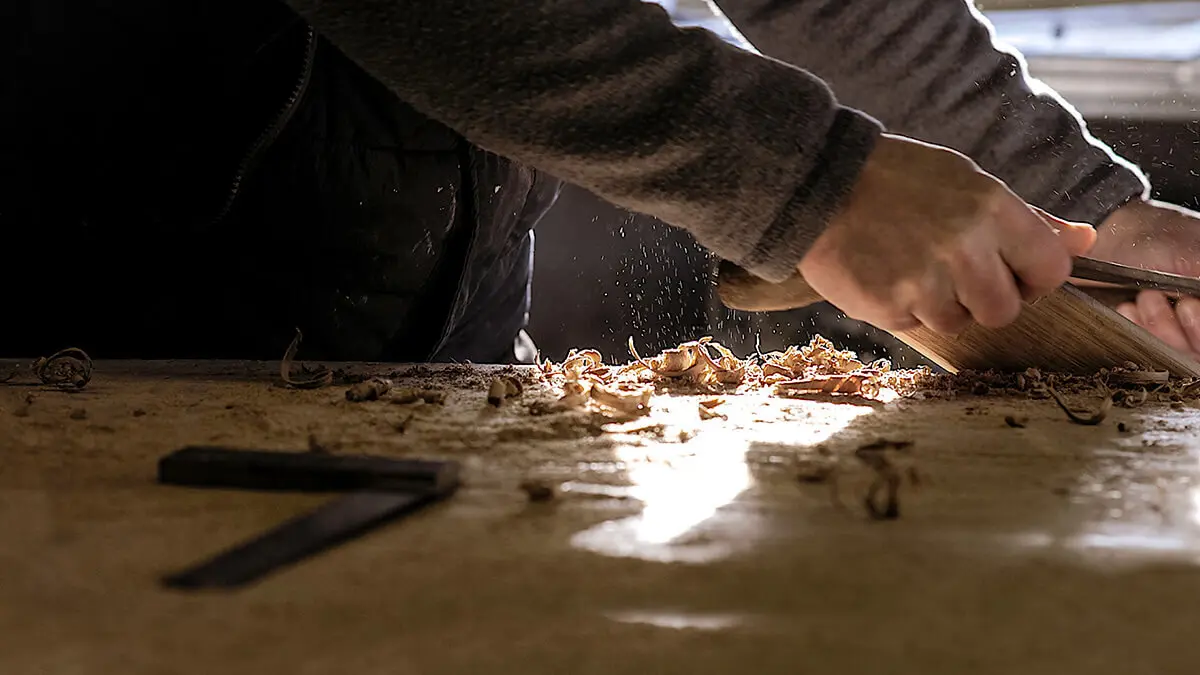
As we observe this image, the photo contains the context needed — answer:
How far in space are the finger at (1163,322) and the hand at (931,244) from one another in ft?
1.35

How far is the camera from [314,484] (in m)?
0.71

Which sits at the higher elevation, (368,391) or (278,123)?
(278,123)

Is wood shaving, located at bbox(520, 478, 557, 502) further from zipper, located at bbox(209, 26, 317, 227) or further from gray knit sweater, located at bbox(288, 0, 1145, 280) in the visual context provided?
zipper, located at bbox(209, 26, 317, 227)

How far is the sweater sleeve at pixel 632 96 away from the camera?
3.25 ft

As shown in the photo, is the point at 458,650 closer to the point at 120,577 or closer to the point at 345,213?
the point at 120,577

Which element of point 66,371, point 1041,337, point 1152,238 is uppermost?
point 1152,238

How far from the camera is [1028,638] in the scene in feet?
1.59

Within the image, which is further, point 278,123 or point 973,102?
point 973,102

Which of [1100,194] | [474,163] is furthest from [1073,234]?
[474,163]

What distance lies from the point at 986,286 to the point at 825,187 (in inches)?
9.0

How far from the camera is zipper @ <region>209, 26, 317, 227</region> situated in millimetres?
1332

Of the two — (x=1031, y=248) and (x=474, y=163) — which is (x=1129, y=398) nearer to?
(x=1031, y=248)

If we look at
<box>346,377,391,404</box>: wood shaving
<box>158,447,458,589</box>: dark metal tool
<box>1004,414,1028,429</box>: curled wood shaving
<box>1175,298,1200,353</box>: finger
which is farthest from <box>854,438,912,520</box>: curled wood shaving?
<box>1175,298,1200,353</box>: finger

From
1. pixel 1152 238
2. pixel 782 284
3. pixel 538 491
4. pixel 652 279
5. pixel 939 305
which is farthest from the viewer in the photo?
pixel 652 279
